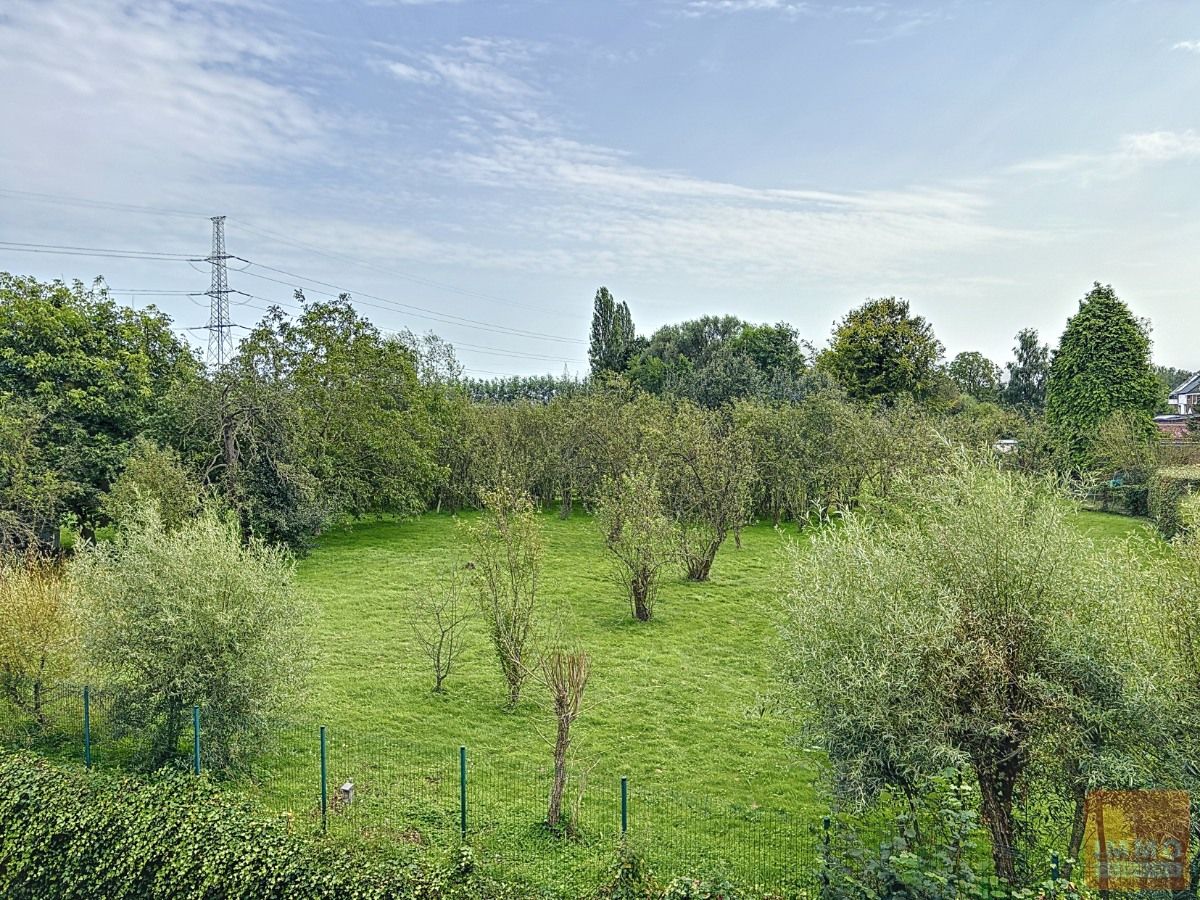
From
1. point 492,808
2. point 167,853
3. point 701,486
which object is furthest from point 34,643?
point 701,486

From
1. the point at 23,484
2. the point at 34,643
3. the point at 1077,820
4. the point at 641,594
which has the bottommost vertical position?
the point at 1077,820

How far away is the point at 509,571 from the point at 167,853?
7603mm

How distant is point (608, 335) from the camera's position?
65.0 meters

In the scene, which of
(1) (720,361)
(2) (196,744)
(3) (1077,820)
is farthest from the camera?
(1) (720,361)

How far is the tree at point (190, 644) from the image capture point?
36.6ft

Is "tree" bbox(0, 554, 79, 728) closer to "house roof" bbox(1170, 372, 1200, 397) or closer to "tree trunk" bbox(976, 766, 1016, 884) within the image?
"tree trunk" bbox(976, 766, 1016, 884)

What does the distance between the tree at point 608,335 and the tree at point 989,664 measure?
183ft

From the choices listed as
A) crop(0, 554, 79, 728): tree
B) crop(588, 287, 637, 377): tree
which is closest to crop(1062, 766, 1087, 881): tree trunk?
crop(0, 554, 79, 728): tree

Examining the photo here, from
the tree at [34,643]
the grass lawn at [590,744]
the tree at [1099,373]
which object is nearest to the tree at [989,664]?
the grass lawn at [590,744]

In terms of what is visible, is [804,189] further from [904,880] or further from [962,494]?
[904,880]

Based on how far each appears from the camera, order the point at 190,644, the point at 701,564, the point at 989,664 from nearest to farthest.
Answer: the point at 989,664 → the point at 190,644 → the point at 701,564

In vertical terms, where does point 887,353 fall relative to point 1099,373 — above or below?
above

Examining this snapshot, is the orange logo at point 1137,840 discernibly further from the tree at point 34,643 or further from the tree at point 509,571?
the tree at point 34,643

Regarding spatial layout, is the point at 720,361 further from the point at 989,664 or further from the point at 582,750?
the point at 989,664
